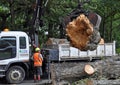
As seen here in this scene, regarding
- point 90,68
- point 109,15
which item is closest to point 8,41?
point 90,68

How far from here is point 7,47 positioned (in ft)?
55.4

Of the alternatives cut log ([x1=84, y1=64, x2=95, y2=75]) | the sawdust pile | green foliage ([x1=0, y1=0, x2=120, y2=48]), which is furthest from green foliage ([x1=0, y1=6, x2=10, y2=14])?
the sawdust pile

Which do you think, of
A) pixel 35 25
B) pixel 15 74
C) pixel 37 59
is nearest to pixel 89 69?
pixel 37 59

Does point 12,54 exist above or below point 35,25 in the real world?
below

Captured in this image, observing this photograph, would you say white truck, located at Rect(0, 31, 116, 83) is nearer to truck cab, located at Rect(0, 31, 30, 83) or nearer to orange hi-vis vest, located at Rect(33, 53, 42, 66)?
truck cab, located at Rect(0, 31, 30, 83)

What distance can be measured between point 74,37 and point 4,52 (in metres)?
9.75

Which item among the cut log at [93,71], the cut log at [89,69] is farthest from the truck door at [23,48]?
the cut log at [89,69]

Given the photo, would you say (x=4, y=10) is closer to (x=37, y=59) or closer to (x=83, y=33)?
(x=37, y=59)

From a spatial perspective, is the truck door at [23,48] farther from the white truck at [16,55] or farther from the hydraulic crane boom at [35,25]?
the hydraulic crane boom at [35,25]

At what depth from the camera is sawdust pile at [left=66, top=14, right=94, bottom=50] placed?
733 centimetres

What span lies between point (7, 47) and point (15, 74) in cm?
134

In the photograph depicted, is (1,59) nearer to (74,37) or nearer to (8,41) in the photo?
(8,41)

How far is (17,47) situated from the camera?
17078 mm

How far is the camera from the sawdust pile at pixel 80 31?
7.33m
